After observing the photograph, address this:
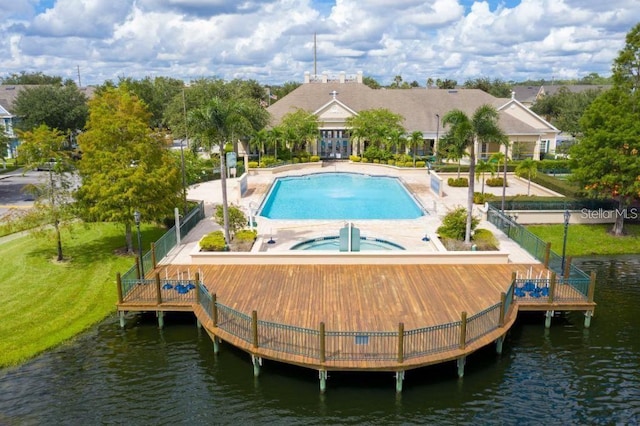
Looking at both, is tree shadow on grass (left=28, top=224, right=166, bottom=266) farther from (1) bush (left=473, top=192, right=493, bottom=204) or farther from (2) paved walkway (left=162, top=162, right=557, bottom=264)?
(1) bush (left=473, top=192, right=493, bottom=204)

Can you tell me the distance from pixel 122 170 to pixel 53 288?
609 cm

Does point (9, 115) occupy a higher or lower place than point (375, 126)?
higher

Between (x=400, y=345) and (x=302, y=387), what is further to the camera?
(x=302, y=387)

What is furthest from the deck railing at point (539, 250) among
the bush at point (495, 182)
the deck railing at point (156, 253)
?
the deck railing at point (156, 253)

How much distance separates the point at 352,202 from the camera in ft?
128

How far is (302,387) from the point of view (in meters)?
15.6

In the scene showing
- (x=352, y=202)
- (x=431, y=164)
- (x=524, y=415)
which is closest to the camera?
(x=524, y=415)

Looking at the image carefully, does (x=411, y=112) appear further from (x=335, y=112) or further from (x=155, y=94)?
(x=155, y=94)

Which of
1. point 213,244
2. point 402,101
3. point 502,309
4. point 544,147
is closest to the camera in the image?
point 502,309

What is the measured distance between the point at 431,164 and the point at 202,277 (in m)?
36.0

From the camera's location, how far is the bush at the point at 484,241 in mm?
24734

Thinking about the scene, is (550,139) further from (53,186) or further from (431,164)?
(53,186)

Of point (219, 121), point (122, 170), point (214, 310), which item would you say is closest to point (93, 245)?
point (122, 170)

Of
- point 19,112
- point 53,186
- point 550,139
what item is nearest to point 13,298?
point 53,186
